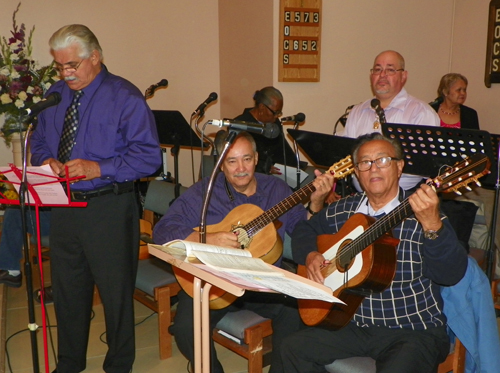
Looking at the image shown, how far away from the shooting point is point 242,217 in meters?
2.72

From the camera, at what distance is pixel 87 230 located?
259 cm

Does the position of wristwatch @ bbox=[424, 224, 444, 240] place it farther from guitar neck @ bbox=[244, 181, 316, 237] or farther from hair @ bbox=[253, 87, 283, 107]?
hair @ bbox=[253, 87, 283, 107]

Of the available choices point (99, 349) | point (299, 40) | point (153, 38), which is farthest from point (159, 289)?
point (153, 38)

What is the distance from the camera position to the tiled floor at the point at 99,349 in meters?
3.05

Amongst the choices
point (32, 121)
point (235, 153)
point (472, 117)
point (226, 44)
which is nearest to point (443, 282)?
point (235, 153)

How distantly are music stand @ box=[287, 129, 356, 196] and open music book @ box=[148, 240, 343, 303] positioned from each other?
4.92 feet

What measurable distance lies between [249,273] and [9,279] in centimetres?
330

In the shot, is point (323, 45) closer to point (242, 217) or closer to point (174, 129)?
point (174, 129)

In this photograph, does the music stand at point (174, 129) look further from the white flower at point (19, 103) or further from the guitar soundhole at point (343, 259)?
the guitar soundhole at point (343, 259)

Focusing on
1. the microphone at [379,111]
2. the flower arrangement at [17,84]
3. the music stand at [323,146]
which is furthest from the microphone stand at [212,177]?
the flower arrangement at [17,84]

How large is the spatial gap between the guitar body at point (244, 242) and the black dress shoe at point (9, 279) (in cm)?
199

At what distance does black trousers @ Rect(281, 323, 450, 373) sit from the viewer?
2.04 metres

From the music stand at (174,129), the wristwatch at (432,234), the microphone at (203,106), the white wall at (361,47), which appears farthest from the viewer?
the white wall at (361,47)

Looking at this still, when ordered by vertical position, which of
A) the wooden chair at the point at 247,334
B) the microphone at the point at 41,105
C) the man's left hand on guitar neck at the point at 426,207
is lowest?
the wooden chair at the point at 247,334
